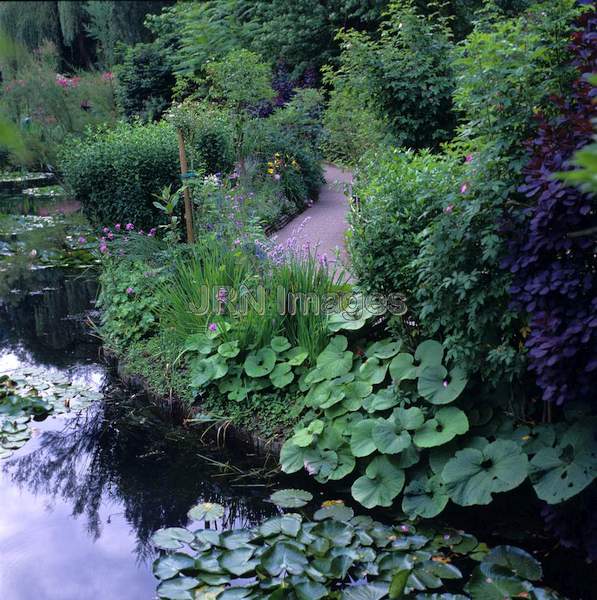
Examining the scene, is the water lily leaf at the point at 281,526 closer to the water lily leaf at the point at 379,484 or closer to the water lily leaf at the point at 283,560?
the water lily leaf at the point at 283,560

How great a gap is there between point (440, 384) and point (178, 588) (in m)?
1.60

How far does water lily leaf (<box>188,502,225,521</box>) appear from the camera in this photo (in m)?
3.51

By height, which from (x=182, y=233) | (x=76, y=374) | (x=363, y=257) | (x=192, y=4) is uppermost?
(x=192, y=4)

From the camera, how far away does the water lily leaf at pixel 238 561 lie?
2949 mm

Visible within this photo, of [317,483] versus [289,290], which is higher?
[289,290]

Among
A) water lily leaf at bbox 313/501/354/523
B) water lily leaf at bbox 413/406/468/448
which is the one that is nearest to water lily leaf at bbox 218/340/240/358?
water lily leaf at bbox 313/501/354/523

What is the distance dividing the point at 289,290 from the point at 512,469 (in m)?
2.07

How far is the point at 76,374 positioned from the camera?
5609mm

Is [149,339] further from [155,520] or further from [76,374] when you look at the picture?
[155,520]

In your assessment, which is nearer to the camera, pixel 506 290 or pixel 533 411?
pixel 506 290

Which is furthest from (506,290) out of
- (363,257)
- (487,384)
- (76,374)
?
(76,374)

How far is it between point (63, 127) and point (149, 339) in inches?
378

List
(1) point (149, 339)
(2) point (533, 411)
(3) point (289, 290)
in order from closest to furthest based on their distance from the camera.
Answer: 1. (2) point (533, 411)
2. (3) point (289, 290)
3. (1) point (149, 339)

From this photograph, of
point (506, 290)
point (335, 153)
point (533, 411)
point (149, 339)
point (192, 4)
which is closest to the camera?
point (506, 290)
